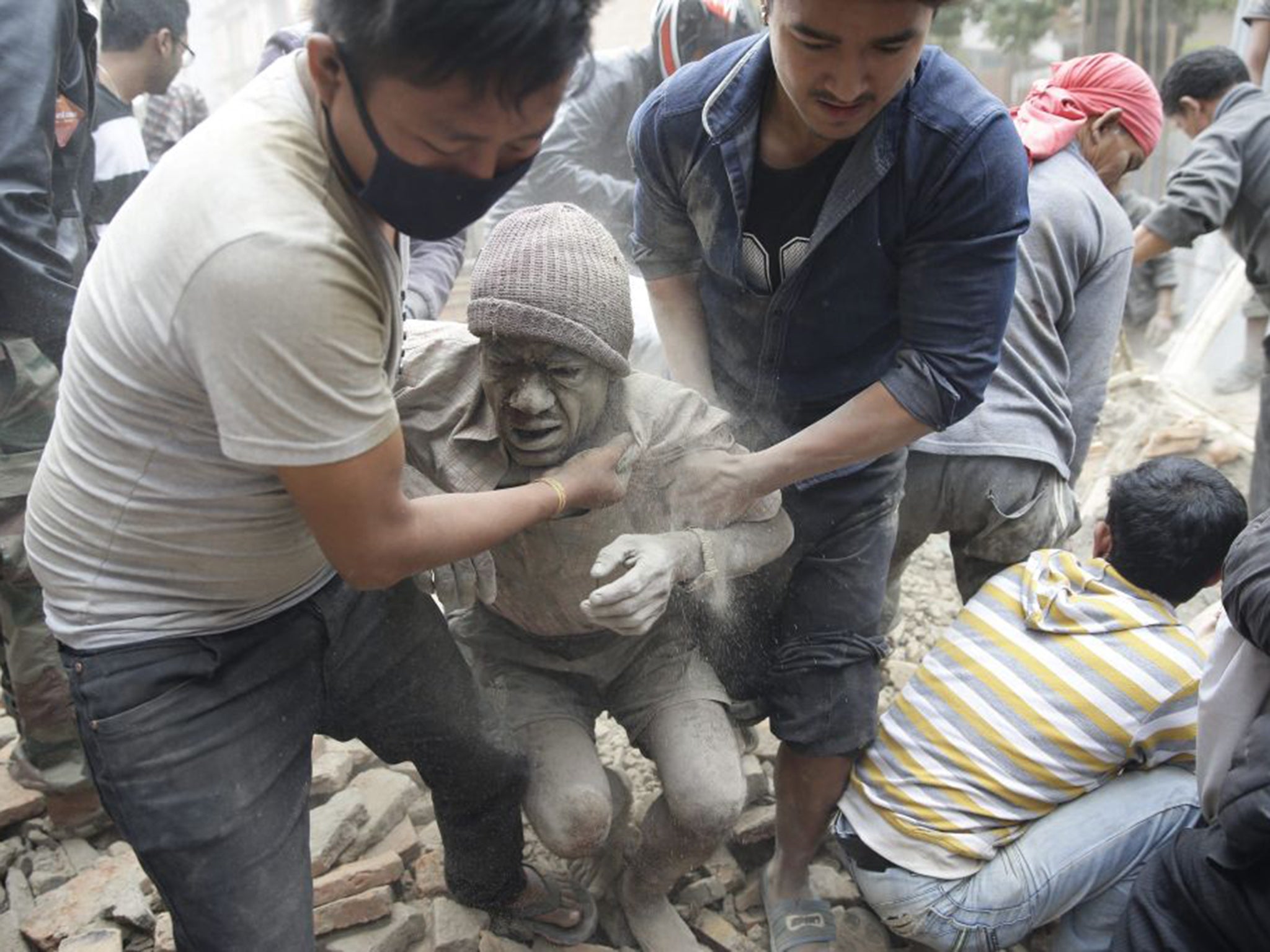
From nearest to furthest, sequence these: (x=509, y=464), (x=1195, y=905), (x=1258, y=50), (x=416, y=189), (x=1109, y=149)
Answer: (x=416, y=189)
(x=1195, y=905)
(x=509, y=464)
(x=1109, y=149)
(x=1258, y=50)

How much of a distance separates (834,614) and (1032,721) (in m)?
0.55

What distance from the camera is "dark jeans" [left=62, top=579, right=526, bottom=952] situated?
1861 mm

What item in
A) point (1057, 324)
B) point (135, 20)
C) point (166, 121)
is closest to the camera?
point (1057, 324)

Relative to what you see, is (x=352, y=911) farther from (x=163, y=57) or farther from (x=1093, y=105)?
(x=1093, y=105)

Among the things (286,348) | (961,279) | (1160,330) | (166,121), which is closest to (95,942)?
(286,348)

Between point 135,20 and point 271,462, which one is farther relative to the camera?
point 135,20

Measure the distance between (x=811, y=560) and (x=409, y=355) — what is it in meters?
1.18

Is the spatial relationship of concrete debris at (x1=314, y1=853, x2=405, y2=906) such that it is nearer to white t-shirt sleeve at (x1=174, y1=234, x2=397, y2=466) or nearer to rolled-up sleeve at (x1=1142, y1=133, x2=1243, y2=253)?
white t-shirt sleeve at (x1=174, y1=234, x2=397, y2=466)

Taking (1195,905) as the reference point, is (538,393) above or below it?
above

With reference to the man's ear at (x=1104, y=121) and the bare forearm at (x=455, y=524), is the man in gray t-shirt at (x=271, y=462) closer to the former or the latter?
the bare forearm at (x=455, y=524)

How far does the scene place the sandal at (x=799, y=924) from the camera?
2904 millimetres

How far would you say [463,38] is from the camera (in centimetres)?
134

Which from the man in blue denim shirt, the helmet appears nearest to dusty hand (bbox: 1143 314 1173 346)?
the helmet

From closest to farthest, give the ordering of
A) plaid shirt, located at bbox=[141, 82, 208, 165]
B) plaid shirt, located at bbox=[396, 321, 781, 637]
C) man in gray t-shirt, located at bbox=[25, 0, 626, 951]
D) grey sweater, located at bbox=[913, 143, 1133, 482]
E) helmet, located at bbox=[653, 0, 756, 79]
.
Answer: man in gray t-shirt, located at bbox=[25, 0, 626, 951], plaid shirt, located at bbox=[396, 321, 781, 637], grey sweater, located at bbox=[913, 143, 1133, 482], helmet, located at bbox=[653, 0, 756, 79], plaid shirt, located at bbox=[141, 82, 208, 165]
